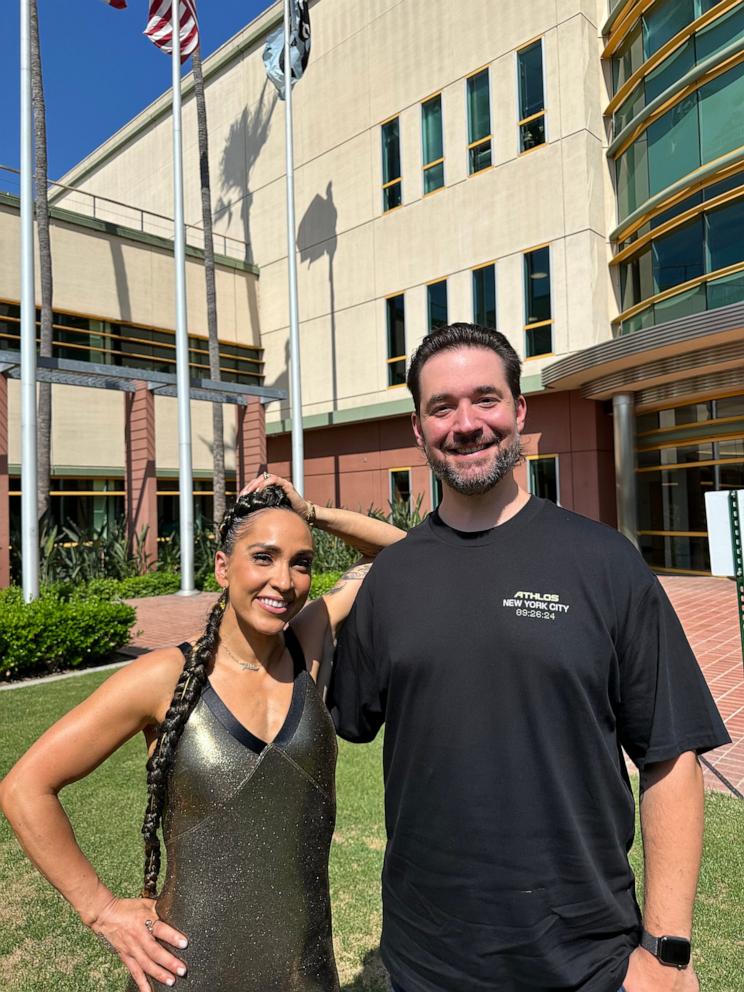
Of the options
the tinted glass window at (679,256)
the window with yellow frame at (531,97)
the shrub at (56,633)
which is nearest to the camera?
the shrub at (56,633)

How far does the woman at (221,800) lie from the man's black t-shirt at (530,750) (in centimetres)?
24

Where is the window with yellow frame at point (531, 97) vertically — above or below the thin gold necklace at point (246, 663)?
above

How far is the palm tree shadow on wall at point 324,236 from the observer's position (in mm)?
20719

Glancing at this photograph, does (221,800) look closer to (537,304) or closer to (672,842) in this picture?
(672,842)

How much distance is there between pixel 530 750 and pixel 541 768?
5 cm

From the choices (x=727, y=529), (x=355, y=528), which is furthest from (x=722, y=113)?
(x=355, y=528)

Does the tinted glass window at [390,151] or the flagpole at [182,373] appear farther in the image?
the tinted glass window at [390,151]

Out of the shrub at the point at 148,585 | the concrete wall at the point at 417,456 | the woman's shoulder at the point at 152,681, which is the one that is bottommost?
the shrub at the point at 148,585

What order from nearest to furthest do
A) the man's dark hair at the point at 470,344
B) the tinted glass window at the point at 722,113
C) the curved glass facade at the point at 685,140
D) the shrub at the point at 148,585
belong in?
1. the man's dark hair at the point at 470,344
2. the tinted glass window at the point at 722,113
3. the curved glass facade at the point at 685,140
4. the shrub at the point at 148,585

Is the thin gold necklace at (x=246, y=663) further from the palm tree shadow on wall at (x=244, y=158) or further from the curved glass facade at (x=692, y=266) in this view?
the palm tree shadow on wall at (x=244, y=158)

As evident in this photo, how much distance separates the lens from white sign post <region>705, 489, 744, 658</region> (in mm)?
5027

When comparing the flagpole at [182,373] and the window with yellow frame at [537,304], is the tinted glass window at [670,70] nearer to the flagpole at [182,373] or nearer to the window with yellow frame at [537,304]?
the window with yellow frame at [537,304]

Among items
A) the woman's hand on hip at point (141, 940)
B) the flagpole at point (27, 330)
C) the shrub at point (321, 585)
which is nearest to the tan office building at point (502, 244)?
the flagpole at point (27, 330)

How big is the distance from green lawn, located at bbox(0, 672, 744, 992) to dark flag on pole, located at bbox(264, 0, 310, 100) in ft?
58.1
